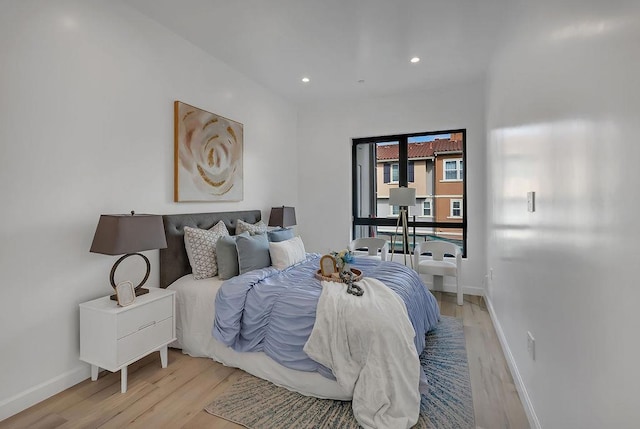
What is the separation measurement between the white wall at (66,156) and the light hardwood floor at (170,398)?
0.63 ft

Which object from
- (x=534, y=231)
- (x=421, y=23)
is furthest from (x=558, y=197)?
(x=421, y=23)

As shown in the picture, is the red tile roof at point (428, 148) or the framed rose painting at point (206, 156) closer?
the framed rose painting at point (206, 156)

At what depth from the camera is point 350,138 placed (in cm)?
492

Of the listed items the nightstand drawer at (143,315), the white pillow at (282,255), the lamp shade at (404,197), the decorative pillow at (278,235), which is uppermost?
the lamp shade at (404,197)

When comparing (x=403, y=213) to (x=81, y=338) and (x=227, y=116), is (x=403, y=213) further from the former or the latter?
(x=81, y=338)

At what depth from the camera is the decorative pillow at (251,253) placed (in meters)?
2.85

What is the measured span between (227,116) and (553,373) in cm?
363

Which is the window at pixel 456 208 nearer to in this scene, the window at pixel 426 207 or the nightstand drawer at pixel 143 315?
the window at pixel 426 207

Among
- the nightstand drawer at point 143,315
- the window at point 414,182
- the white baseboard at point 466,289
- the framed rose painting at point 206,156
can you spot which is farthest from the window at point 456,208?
the nightstand drawer at point 143,315

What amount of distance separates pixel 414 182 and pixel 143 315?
152 inches

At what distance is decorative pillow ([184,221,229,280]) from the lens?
2842 millimetres

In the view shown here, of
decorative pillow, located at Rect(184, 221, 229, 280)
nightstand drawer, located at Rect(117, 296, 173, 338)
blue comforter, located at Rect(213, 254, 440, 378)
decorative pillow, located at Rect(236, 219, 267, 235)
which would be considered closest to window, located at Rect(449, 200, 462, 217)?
blue comforter, located at Rect(213, 254, 440, 378)

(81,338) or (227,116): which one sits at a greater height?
(227,116)

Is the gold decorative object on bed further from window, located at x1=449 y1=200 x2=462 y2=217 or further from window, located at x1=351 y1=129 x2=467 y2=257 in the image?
window, located at x1=449 y1=200 x2=462 y2=217
